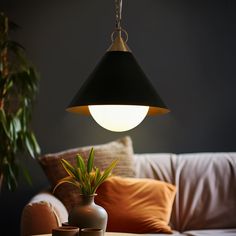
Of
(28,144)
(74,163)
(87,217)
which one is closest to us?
(87,217)

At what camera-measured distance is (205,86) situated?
3.51 m

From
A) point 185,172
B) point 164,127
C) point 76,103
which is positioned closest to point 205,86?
point 164,127

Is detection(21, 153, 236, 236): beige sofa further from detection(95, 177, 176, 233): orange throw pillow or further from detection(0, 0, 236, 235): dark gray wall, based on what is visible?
detection(0, 0, 236, 235): dark gray wall

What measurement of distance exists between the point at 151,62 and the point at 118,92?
1830 millimetres

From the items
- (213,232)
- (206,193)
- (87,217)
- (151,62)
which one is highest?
(151,62)

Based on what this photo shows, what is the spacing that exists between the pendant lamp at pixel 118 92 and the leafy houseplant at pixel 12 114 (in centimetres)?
123

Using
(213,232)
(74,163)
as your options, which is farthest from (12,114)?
(213,232)

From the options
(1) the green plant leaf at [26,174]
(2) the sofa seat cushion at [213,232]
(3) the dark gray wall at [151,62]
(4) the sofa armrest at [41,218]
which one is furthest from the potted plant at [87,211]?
(3) the dark gray wall at [151,62]

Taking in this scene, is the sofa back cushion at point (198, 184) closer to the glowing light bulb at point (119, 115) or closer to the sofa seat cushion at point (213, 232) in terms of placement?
the sofa seat cushion at point (213, 232)

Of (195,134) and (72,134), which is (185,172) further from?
(72,134)

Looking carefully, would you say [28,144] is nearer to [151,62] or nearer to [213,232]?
[151,62]

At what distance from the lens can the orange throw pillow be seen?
2646 millimetres

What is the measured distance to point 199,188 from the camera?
9.80 ft

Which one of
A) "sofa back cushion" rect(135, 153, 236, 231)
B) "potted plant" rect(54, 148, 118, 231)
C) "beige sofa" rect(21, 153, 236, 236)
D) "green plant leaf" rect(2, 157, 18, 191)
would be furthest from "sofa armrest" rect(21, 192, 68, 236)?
"sofa back cushion" rect(135, 153, 236, 231)
